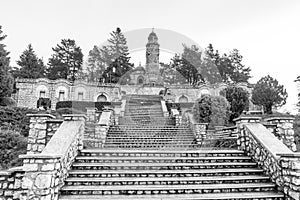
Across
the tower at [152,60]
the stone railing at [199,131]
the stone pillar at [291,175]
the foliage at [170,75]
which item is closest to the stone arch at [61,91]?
the tower at [152,60]

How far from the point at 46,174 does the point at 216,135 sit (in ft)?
18.1

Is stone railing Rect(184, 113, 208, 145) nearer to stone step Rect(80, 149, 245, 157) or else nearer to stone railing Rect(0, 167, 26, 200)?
stone step Rect(80, 149, 245, 157)

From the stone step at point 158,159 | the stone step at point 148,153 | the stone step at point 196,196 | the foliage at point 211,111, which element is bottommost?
the stone step at point 196,196

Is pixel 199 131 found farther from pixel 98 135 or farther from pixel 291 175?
pixel 291 175

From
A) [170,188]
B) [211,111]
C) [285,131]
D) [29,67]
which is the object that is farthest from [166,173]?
[29,67]

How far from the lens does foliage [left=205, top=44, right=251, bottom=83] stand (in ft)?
119

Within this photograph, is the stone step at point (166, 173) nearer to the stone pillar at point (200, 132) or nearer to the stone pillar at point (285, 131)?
the stone pillar at point (285, 131)

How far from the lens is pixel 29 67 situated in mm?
31844

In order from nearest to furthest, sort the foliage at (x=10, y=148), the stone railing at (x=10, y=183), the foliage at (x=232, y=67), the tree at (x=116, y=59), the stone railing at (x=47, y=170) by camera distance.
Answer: the stone railing at (x=47, y=170) → the stone railing at (x=10, y=183) → the foliage at (x=10, y=148) → the tree at (x=116, y=59) → the foliage at (x=232, y=67)

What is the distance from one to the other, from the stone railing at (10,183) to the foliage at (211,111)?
6607 mm

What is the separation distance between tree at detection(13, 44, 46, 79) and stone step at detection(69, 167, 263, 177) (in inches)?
1225

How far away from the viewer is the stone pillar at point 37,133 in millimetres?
5387

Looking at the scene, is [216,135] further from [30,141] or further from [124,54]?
[124,54]

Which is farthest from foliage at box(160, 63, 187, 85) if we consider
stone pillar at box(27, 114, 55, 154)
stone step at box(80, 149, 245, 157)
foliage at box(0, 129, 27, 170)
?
stone pillar at box(27, 114, 55, 154)
